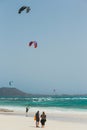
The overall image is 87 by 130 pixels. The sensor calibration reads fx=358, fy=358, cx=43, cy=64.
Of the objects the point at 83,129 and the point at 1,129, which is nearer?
the point at 1,129

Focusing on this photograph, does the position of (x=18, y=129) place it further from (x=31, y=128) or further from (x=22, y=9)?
(x=22, y=9)

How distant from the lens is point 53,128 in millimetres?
24609

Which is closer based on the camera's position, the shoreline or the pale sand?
the pale sand

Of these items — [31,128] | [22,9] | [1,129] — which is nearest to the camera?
[22,9]

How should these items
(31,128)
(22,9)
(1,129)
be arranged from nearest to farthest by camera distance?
(22,9) < (1,129) < (31,128)

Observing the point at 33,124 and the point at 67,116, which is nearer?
the point at 33,124

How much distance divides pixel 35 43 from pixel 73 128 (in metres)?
6.54

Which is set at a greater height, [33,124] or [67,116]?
[67,116]

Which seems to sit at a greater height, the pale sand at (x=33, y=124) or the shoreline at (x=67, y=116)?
the shoreline at (x=67, y=116)

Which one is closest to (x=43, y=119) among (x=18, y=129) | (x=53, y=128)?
(x=53, y=128)

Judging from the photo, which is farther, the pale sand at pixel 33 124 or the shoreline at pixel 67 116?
the shoreline at pixel 67 116

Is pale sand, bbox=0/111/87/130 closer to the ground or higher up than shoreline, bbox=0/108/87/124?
closer to the ground

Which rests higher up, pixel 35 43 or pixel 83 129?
pixel 35 43

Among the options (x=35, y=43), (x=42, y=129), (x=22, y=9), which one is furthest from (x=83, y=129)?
(x=22, y=9)
